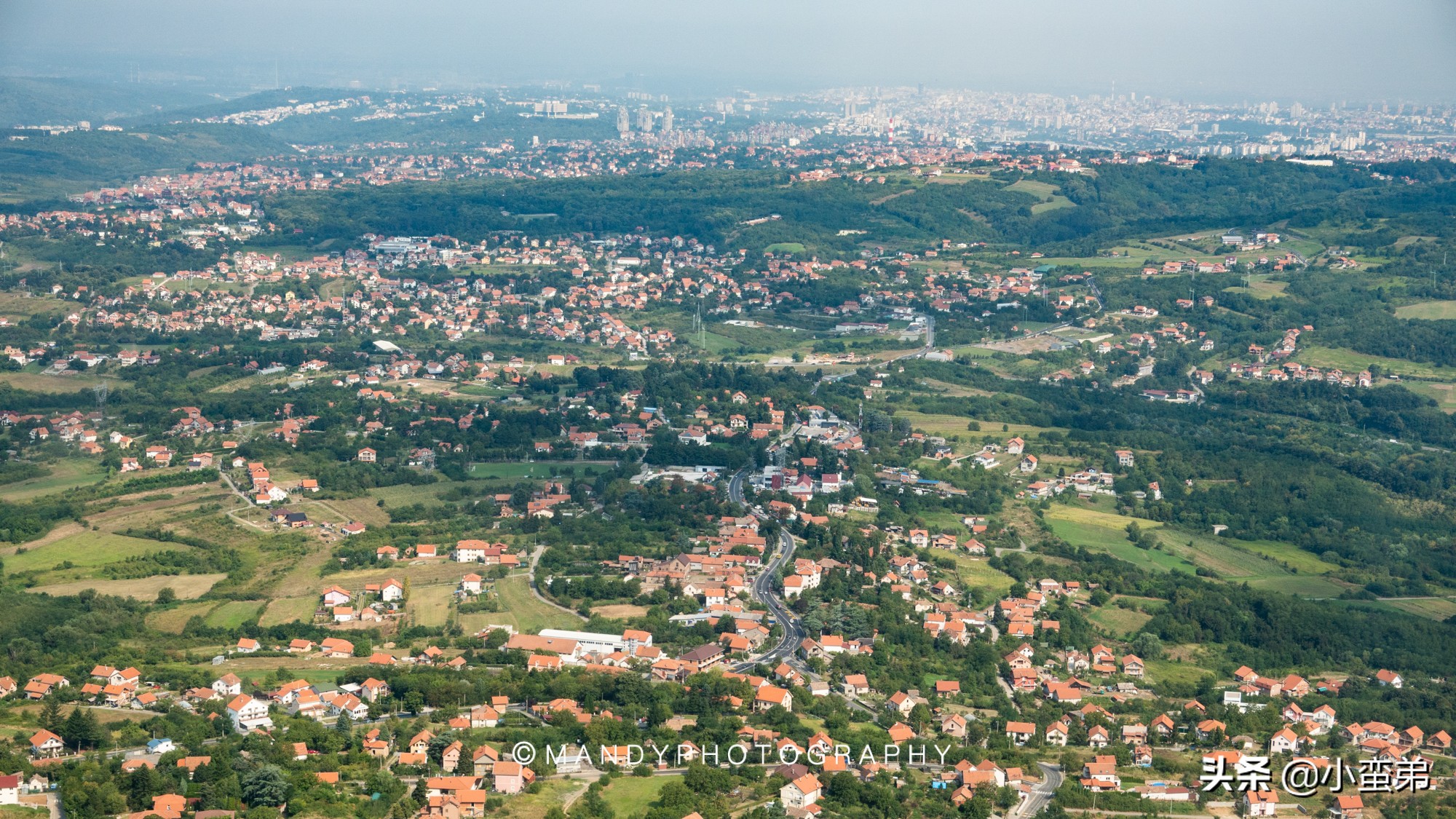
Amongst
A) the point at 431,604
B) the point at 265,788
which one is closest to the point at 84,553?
the point at 431,604

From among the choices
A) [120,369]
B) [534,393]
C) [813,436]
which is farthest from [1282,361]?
[120,369]

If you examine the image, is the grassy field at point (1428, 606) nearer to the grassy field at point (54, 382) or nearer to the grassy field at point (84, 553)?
the grassy field at point (84, 553)

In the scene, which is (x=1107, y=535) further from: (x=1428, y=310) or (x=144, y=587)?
(x=1428, y=310)

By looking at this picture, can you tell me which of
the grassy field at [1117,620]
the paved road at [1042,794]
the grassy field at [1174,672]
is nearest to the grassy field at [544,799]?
the paved road at [1042,794]

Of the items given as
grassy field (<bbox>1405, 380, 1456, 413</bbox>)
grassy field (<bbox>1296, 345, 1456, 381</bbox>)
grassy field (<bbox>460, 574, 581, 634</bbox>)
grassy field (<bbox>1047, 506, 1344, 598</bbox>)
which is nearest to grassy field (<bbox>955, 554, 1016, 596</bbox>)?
grassy field (<bbox>1047, 506, 1344, 598</bbox>)

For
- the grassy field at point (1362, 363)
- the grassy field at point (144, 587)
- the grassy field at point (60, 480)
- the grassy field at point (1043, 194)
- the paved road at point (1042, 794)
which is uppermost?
the grassy field at point (1043, 194)

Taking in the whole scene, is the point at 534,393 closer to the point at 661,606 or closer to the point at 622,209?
the point at 661,606

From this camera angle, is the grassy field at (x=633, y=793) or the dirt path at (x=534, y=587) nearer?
the grassy field at (x=633, y=793)
